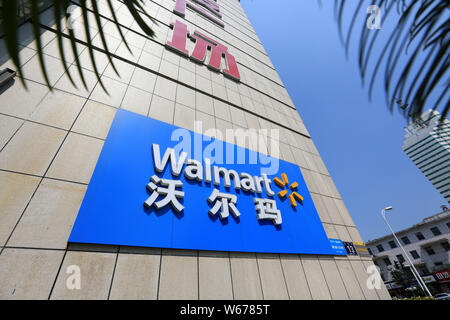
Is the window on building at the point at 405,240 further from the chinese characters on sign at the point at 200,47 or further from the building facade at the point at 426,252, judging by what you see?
the chinese characters on sign at the point at 200,47

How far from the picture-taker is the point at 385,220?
14.7 metres

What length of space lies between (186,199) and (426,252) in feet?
117

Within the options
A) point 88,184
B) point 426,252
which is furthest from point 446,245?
point 88,184

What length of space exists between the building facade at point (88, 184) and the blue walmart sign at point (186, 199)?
6.5 inches

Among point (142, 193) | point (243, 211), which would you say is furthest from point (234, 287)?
point (142, 193)

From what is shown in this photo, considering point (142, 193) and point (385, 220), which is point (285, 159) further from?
point (385, 220)

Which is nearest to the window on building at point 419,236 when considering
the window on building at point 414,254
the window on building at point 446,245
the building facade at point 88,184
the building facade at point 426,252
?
the building facade at point 426,252

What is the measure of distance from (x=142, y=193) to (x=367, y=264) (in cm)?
568

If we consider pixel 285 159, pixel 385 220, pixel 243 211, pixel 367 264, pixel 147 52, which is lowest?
pixel 367 264

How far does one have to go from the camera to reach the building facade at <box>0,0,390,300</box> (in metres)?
2.33

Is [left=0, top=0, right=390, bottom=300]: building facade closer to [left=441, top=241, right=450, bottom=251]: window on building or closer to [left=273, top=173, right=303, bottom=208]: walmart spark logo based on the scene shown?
[left=273, top=173, right=303, bottom=208]: walmart spark logo

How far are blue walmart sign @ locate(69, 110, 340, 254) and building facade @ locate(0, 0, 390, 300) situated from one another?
164 mm

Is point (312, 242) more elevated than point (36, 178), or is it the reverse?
point (36, 178)

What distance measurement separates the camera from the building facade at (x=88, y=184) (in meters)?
2.33
